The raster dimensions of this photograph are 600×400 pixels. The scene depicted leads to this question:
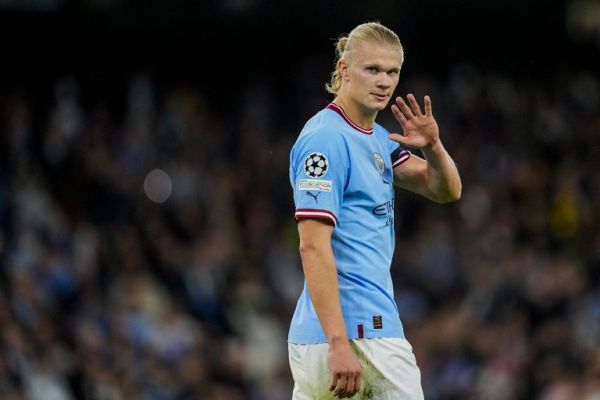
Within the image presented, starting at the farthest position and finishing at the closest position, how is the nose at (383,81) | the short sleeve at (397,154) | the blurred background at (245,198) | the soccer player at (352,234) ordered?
1. the blurred background at (245,198)
2. the short sleeve at (397,154)
3. the nose at (383,81)
4. the soccer player at (352,234)

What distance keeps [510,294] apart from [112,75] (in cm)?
677

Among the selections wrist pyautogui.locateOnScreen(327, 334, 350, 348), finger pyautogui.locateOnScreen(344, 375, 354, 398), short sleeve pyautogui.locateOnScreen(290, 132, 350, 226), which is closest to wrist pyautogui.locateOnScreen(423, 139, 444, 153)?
short sleeve pyautogui.locateOnScreen(290, 132, 350, 226)

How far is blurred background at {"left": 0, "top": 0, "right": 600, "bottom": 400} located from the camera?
37.1 ft

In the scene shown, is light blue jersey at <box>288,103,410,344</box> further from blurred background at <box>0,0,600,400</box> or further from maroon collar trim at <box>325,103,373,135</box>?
blurred background at <box>0,0,600,400</box>

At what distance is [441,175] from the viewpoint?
5383 millimetres

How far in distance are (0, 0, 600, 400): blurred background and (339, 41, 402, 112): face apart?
4.83m

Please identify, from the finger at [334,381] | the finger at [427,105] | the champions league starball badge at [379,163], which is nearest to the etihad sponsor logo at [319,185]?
the champions league starball badge at [379,163]

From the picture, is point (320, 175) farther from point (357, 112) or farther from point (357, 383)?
point (357, 383)

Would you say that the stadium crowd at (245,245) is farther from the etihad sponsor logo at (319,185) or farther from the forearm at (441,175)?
the etihad sponsor logo at (319,185)

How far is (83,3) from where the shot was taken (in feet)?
52.8

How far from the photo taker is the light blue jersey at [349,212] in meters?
4.88

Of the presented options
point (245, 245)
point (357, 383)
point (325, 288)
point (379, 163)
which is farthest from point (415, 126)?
point (245, 245)

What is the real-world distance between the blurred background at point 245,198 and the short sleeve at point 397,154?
14.4ft

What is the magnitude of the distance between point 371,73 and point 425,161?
0.59 m
